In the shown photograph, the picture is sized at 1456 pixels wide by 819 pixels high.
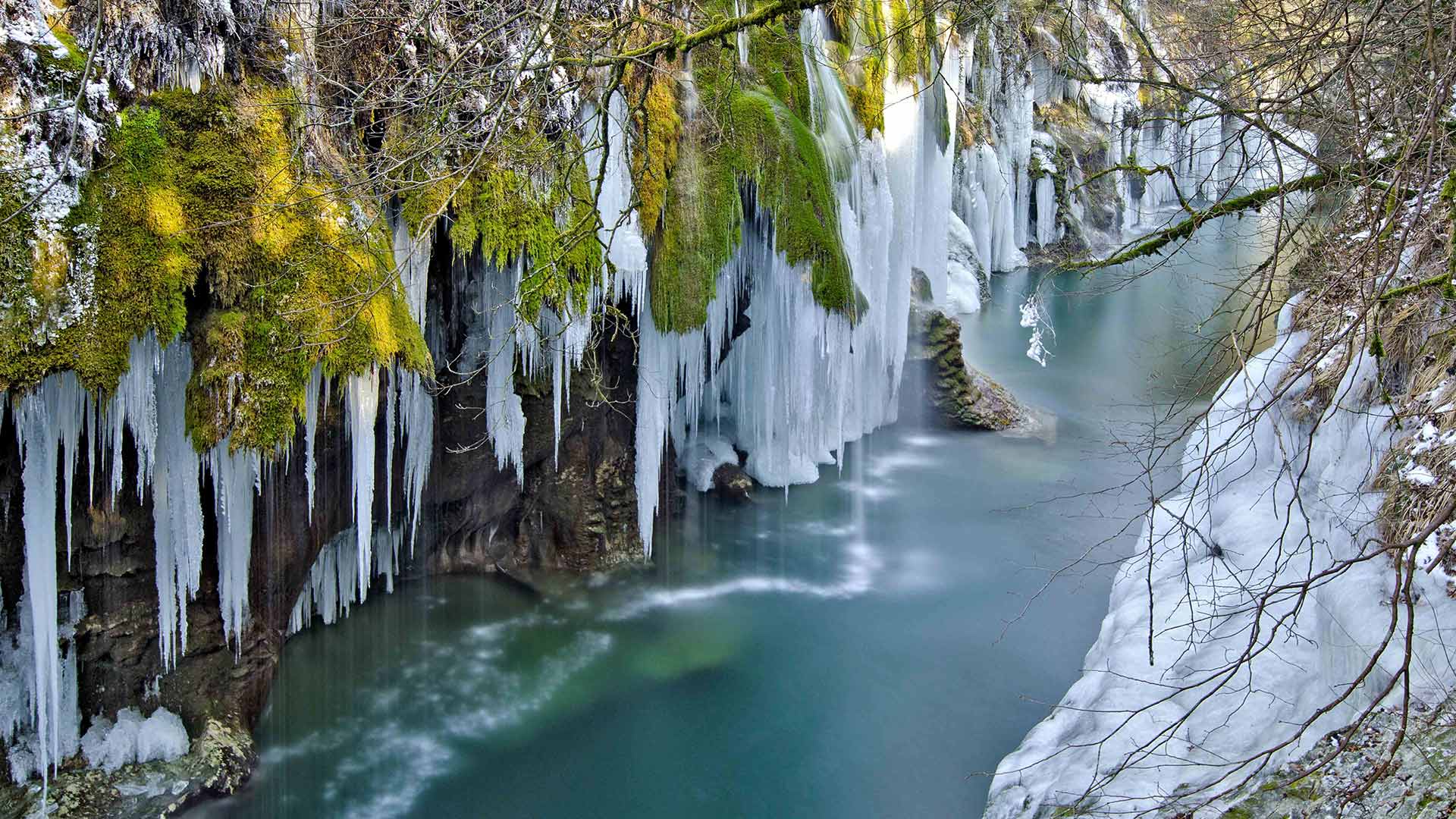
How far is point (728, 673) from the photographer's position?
8.62m

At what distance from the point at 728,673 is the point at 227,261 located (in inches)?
202

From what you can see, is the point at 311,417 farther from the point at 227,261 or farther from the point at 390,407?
the point at 227,261

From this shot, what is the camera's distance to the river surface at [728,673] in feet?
23.3

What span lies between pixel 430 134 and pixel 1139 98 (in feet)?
95.4

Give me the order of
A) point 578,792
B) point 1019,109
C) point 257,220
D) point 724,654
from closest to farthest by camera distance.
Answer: point 257,220
point 578,792
point 724,654
point 1019,109

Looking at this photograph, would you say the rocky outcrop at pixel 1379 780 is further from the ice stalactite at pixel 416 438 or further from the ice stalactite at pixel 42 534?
the ice stalactite at pixel 416 438

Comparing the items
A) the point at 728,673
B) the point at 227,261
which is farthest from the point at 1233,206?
the point at 728,673

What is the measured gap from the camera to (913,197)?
12961 millimetres

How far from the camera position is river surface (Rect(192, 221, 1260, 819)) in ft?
23.3

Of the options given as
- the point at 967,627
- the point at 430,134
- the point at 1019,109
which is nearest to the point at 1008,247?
the point at 1019,109

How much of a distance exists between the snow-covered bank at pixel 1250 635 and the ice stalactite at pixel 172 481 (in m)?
5.04

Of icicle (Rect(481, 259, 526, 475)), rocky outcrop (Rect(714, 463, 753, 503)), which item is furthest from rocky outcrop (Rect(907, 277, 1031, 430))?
icicle (Rect(481, 259, 526, 475))

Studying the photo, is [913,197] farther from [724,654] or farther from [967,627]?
[724,654]

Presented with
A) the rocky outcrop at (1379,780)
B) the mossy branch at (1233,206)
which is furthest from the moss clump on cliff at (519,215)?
the rocky outcrop at (1379,780)
